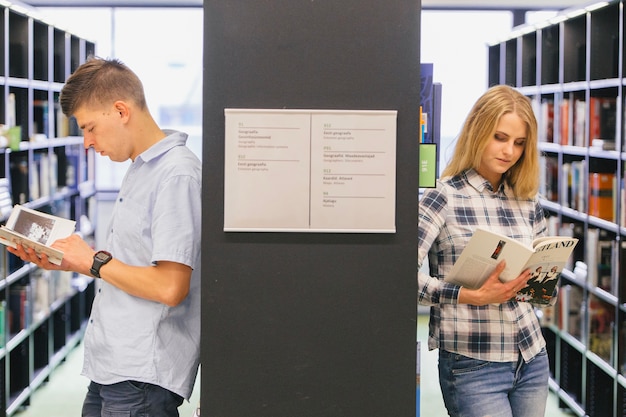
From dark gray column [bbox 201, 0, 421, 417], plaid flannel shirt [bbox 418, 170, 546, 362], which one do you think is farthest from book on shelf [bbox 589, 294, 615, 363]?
dark gray column [bbox 201, 0, 421, 417]

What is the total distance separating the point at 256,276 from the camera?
5.84 feet

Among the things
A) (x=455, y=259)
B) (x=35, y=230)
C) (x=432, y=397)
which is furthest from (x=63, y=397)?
(x=455, y=259)

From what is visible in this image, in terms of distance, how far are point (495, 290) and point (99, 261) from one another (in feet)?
3.47

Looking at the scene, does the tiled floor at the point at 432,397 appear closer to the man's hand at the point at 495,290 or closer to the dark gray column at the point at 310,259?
the man's hand at the point at 495,290

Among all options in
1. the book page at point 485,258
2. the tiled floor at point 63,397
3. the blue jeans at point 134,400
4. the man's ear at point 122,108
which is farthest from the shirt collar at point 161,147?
the tiled floor at point 63,397

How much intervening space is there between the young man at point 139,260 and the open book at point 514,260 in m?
0.73

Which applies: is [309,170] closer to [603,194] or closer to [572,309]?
[603,194]

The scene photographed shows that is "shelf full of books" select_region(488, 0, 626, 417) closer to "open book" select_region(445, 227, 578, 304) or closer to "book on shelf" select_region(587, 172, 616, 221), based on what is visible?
"book on shelf" select_region(587, 172, 616, 221)

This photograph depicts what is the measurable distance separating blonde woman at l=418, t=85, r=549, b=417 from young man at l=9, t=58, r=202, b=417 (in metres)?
0.66

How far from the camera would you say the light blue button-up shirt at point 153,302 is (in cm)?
198

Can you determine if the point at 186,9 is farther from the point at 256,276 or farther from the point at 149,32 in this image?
the point at 256,276

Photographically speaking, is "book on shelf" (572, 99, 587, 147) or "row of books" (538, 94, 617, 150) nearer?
"row of books" (538, 94, 617, 150)

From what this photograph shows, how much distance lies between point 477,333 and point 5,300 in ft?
10.0

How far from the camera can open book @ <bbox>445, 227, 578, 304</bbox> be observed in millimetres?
2178
